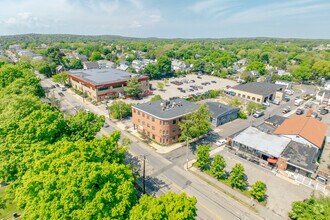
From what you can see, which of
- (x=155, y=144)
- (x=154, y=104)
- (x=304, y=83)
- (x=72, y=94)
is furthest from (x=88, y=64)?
(x=304, y=83)

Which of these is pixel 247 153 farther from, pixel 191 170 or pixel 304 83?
pixel 304 83

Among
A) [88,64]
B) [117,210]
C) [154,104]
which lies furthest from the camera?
[88,64]

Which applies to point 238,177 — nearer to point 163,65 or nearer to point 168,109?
point 168,109

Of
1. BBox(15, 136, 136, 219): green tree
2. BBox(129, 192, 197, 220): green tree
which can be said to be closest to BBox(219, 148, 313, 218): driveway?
BBox(129, 192, 197, 220): green tree

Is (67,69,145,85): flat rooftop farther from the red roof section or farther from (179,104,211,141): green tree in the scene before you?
the red roof section

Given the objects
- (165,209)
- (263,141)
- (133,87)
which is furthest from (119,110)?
(165,209)

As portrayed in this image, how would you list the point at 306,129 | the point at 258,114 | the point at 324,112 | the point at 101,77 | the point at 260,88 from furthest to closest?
the point at 101,77 < the point at 260,88 < the point at 324,112 < the point at 258,114 < the point at 306,129

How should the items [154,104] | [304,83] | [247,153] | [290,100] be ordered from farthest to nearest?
[304,83], [290,100], [154,104], [247,153]

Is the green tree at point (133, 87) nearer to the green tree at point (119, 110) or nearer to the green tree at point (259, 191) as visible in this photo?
the green tree at point (119, 110)
